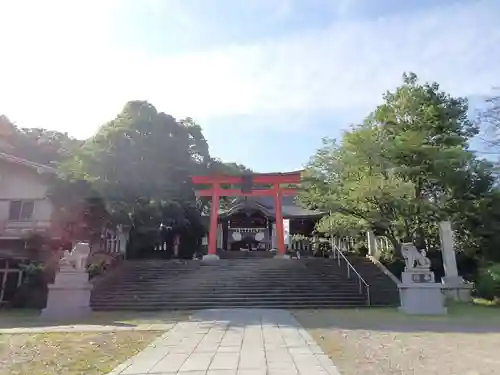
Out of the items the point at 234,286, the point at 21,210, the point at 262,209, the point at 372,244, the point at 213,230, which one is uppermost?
the point at 262,209

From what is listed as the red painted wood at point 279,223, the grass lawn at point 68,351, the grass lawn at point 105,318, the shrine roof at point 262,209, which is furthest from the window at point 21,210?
the grass lawn at point 68,351

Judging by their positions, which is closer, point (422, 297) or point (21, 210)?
point (422, 297)

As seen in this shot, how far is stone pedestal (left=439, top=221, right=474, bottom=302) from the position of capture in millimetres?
15078

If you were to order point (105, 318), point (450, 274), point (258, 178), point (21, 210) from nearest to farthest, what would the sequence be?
point (105, 318) < point (450, 274) < point (21, 210) < point (258, 178)

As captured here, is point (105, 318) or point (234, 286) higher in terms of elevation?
point (234, 286)

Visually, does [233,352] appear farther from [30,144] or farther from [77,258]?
[30,144]

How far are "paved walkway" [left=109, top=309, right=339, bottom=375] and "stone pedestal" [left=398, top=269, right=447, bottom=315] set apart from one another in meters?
4.46

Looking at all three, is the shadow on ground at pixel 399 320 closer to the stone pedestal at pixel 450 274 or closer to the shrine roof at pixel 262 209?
the stone pedestal at pixel 450 274

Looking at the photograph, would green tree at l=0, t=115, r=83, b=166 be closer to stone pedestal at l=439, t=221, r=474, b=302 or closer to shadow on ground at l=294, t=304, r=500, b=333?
shadow on ground at l=294, t=304, r=500, b=333

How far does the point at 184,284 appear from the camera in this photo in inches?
595

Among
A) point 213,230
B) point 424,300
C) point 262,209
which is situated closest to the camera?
point 424,300

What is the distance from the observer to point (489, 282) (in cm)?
1407

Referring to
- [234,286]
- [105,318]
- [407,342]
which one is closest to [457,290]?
[234,286]

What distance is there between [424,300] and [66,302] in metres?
10.2
